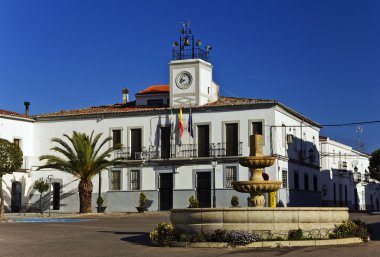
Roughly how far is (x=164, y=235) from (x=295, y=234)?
12.1 feet

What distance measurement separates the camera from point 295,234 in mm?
A: 18078

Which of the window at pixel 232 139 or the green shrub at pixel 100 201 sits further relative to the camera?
the green shrub at pixel 100 201

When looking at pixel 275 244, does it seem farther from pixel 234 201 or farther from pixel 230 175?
pixel 230 175

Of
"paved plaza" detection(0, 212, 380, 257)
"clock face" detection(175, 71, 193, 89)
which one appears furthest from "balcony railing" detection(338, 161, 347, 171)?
"paved plaza" detection(0, 212, 380, 257)

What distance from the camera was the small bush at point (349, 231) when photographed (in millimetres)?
18750

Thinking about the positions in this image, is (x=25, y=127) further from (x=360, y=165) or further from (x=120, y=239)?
(x=360, y=165)

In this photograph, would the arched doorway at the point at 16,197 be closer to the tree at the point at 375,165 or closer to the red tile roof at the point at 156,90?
the red tile roof at the point at 156,90

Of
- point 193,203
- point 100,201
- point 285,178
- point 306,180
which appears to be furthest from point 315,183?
point 100,201

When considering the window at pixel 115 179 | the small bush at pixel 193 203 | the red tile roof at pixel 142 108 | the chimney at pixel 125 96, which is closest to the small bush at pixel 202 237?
the small bush at pixel 193 203

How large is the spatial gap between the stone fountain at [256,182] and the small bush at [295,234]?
9.95ft

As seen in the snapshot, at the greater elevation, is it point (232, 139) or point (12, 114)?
point (12, 114)

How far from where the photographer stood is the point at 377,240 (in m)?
20.0

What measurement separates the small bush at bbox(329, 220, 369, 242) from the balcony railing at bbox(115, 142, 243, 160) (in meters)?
25.8

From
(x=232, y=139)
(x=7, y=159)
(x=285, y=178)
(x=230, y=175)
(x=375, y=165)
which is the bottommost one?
(x=285, y=178)
